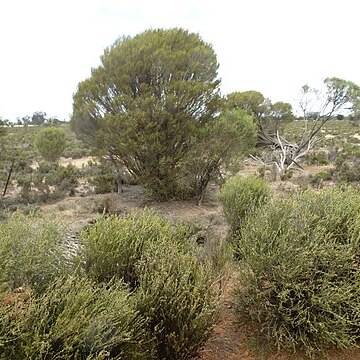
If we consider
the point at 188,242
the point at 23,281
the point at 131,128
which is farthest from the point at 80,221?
the point at 23,281

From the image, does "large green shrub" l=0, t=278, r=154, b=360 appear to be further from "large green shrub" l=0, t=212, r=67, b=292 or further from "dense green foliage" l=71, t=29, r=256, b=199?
"dense green foliage" l=71, t=29, r=256, b=199

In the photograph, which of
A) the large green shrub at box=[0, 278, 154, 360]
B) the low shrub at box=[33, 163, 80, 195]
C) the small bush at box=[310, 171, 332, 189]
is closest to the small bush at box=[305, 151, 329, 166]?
the small bush at box=[310, 171, 332, 189]

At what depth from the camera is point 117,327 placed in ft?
11.6

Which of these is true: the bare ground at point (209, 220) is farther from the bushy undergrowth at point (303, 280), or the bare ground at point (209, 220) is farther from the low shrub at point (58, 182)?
the low shrub at point (58, 182)

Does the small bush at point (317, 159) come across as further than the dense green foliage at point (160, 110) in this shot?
Yes

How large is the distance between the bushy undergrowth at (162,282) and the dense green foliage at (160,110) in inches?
352

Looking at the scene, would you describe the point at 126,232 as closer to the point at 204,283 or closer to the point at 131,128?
the point at 204,283

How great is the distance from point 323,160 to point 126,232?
24.5 metres

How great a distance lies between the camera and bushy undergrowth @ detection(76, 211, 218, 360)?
405 cm

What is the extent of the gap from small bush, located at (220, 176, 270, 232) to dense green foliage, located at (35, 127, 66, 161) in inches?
713

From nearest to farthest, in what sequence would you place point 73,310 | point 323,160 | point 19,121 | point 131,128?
point 73,310 → point 131,128 → point 323,160 → point 19,121

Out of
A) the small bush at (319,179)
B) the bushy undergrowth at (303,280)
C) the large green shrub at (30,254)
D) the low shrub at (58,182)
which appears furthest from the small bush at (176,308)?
the small bush at (319,179)

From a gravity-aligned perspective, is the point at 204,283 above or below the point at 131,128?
below

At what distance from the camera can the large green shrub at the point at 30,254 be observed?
13.4 feet
